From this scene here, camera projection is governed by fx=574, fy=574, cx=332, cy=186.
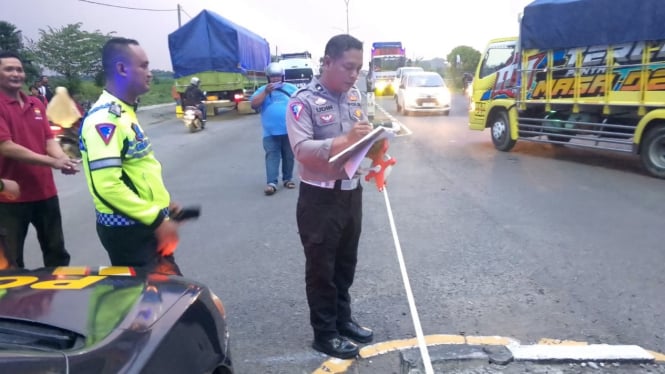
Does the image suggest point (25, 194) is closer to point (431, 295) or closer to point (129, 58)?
point (129, 58)

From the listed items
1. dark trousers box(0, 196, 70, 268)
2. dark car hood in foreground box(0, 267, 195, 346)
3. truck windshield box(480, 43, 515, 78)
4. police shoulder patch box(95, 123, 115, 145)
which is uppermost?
truck windshield box(480, 43, 515, 78)

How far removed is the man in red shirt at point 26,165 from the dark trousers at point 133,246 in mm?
979

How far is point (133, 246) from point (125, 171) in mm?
395

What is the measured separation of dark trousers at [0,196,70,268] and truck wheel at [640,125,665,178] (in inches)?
325

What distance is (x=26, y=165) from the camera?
3639mm

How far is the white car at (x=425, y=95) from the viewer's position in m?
20.9

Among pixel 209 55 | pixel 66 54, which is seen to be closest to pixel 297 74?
pixel 209 55

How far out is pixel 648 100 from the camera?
880 centimetres

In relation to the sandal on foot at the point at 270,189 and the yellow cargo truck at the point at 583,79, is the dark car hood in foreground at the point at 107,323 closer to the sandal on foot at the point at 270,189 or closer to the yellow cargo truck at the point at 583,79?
the sandal on foot at the point at 270,189

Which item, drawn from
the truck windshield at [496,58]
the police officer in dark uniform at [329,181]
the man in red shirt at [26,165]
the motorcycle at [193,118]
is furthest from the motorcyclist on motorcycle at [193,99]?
the police officer in dark uniform at [329,181]

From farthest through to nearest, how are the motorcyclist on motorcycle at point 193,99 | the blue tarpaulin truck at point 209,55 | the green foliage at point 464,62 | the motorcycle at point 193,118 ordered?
the green foliage at point 464,62 → the blue tarpaulin truck at point 209,55 → the motorcyclist on motorcycle at point 193,99 → the motorcycle at point 193,118

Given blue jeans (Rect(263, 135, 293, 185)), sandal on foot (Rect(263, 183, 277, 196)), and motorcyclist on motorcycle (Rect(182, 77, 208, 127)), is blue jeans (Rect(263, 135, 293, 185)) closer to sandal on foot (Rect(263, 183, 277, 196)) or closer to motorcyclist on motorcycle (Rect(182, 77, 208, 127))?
sandal on foot (Rect(263, 183, 277, 196))

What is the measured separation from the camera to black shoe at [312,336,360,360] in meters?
3.42

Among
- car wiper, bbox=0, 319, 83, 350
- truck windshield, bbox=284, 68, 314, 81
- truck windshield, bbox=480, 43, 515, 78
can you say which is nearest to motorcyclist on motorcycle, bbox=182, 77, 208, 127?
truck windshield, bbox=480, 43, 515, 78
